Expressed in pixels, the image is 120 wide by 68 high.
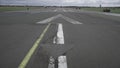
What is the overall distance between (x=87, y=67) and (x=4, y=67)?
2016mm

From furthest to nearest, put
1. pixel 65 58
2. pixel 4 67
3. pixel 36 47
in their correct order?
1. pixel 36 47
2. pixel 65 58
3. pixel 4 67

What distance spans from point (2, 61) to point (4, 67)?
0.48 metres

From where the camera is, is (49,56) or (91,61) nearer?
(91,61)

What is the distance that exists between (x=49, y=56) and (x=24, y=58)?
28.5 inches

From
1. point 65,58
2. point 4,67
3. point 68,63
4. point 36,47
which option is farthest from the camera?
point 36,47

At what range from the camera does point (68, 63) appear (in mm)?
4188

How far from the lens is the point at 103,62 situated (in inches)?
170

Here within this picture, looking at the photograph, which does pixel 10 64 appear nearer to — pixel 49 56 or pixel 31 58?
pixel 31 58

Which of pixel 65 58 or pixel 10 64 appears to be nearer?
pixel 10 64

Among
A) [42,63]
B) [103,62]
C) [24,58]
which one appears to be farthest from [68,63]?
[24,58]

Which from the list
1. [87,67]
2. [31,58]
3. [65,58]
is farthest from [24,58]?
[87,67]

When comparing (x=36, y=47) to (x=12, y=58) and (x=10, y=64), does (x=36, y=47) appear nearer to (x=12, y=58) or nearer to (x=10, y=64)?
(x=12, y=58)

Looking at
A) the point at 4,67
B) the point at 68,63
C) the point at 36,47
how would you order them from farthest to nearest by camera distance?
the point at 36,47 < the point at 68,63 < the point at 4,67

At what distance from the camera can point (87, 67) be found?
12.9 feet
